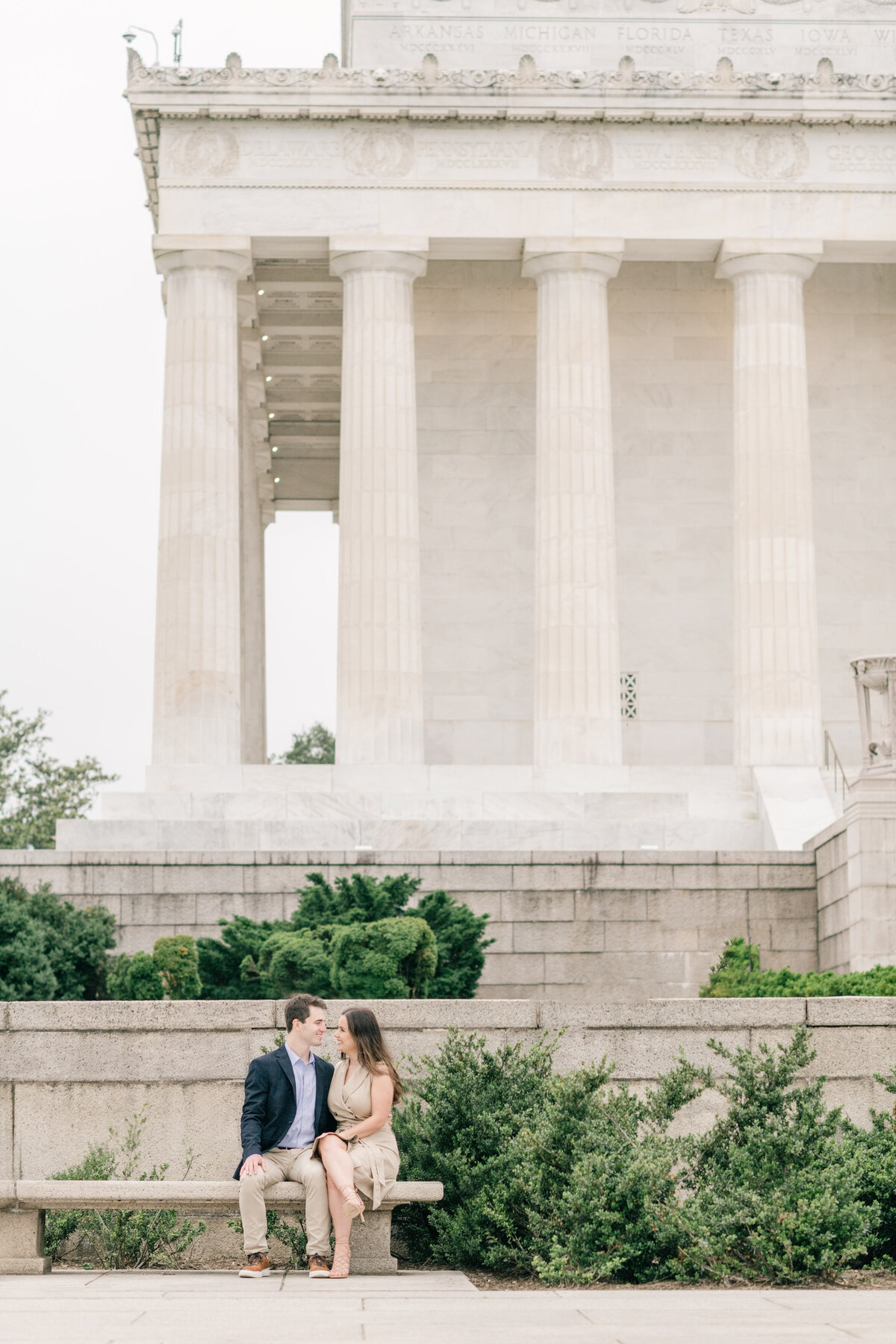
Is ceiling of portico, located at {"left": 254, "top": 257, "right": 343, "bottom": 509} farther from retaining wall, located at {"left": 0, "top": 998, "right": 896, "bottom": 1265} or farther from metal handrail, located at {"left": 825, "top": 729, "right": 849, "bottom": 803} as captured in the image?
retaining wall, located at {"left": 0, "top": 998, "right": 896, "bottom": 1265}

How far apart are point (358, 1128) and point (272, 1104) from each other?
0.78 metres

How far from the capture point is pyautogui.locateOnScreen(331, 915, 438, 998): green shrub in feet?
90.1

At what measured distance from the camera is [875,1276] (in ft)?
53.6

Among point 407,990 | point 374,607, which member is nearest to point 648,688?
point 374,607

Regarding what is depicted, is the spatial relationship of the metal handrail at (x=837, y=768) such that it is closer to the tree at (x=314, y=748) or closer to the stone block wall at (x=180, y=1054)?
the stone block wall at (x=180, y=1054)

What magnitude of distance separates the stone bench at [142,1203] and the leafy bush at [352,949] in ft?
33.6

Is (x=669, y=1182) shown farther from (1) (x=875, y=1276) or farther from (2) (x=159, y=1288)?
(2) (x=159, y=1288)

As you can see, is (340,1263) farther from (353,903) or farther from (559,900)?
(559,900)

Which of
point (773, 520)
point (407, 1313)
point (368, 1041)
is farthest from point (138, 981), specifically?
point (773, 520)

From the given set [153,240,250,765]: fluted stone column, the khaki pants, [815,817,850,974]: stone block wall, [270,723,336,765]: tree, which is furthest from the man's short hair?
[270,723,336,765]: tree

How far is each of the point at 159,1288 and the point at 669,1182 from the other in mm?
4232

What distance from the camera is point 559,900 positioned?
38.2 meters

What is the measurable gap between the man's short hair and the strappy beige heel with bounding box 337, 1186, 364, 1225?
1537 millimetres

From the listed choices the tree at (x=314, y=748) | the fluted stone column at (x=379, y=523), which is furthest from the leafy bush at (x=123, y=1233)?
the tree at (x=314, y=748)
